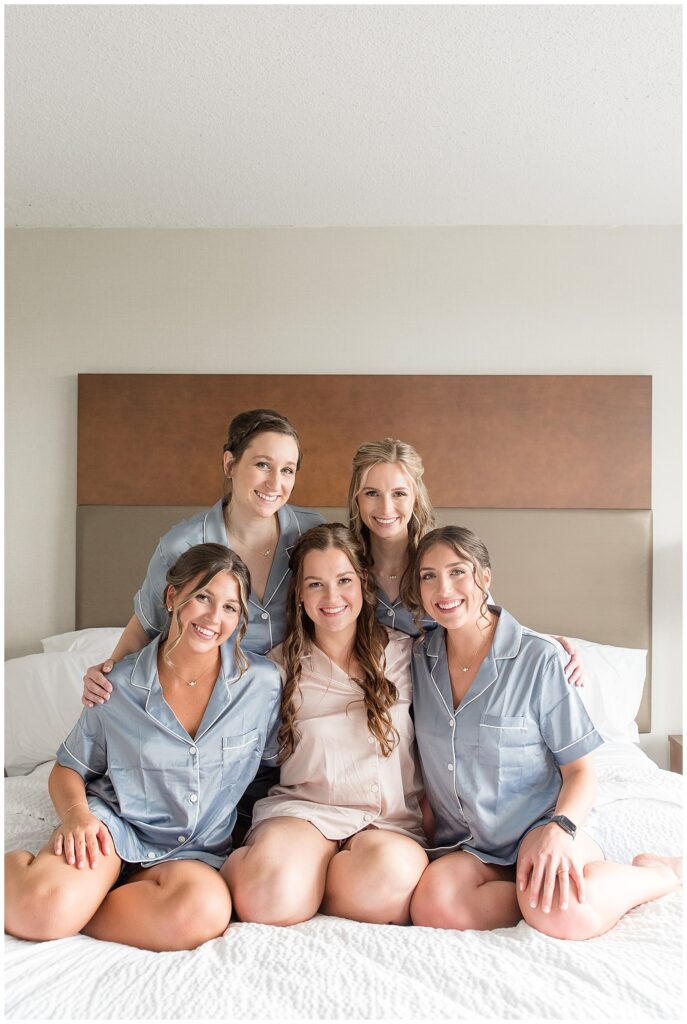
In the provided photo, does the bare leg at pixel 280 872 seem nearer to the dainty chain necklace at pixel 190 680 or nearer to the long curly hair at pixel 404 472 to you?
the dainty chain necklace at pixel 190 680

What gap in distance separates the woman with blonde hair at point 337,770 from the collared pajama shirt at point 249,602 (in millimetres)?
48

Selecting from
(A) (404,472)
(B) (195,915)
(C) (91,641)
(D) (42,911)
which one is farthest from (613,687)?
(D) (42,911)

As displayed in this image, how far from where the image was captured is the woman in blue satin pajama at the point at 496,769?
1.60 meters

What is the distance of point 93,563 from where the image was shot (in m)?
3.19

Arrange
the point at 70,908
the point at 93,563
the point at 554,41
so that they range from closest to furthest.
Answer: the point at 70,908, the point at 554,41, the point at 93,563

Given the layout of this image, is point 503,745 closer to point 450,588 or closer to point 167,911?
point 450,588

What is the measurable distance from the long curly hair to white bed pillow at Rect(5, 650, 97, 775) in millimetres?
1225

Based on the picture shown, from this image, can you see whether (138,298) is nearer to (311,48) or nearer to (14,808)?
(311,48)

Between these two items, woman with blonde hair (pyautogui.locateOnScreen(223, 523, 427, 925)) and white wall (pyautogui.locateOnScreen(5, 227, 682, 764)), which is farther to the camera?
white wall (pyautogui.locateOnScreen(5, 227, 682, 764))

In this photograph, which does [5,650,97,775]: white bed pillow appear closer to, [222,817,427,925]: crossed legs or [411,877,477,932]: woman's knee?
[222,817,427,925]: crossed legs

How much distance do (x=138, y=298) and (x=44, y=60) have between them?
1157 mm

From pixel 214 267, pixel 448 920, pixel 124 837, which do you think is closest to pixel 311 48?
pixel 214 267

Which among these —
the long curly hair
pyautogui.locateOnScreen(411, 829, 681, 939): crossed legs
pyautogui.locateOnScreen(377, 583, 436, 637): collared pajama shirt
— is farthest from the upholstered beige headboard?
pyautogui.locateOnScreen(411, 829, 681, 939): crossed legs

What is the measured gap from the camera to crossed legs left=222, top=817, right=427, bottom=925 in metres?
1.60
